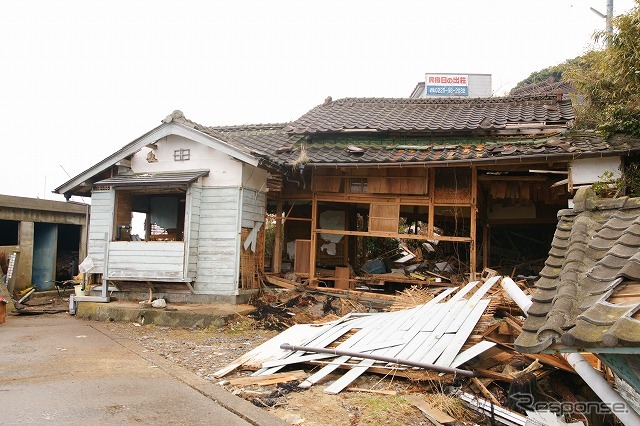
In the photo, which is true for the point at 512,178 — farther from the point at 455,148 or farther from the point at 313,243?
the point at 313,243

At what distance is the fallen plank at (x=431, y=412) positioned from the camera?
5.14m

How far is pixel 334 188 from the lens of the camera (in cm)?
1211

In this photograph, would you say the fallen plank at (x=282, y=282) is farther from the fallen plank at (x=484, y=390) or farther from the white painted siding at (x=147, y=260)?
the fallen plank at (x=484, y=390)

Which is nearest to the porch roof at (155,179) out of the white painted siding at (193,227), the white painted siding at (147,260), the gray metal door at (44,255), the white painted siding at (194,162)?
the white painted siding at (194,162)

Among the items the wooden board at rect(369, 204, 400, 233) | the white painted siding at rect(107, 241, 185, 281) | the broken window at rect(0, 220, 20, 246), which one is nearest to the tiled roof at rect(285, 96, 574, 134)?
the wooden board at rect(369, 204, 400, 233)

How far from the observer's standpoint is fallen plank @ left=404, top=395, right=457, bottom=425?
202 inches

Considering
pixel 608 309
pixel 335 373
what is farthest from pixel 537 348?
pixel 335 373

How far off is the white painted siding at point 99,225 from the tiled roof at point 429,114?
5166 millimetres

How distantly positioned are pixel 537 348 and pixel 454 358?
3701mm

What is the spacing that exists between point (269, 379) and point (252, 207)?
20.3 feet

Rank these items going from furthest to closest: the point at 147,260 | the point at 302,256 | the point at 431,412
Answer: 1. the point at 302,256
2. the point at 147,260
3. the point at 431,412

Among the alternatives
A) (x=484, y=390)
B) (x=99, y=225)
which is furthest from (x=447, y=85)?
(x=484, y=390)

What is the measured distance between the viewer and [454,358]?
6.20 m

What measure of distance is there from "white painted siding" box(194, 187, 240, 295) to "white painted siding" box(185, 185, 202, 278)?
103 mm
